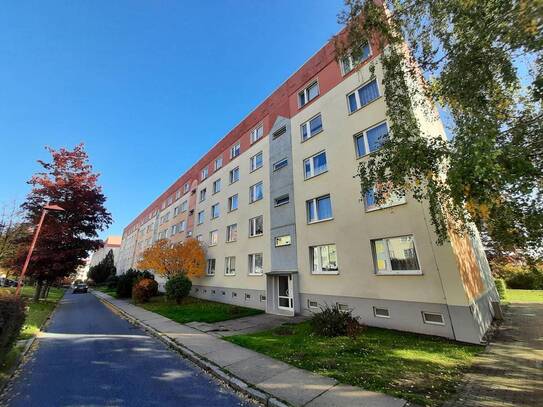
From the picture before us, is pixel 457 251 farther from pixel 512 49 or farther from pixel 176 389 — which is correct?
pixel 176 389

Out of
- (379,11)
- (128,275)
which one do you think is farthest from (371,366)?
(128,275)

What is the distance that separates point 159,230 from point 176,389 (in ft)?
130

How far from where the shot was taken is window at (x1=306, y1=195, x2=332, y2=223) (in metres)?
14.2

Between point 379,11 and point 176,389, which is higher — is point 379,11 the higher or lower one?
the higher one

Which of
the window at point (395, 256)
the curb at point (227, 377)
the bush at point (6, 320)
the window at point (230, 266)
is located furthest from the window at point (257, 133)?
the bush at point (6, 320)

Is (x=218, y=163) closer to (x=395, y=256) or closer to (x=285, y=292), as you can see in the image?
(x=285, y=292)

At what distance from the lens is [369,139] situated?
12.8 meters

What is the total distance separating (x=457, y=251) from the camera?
388 inches

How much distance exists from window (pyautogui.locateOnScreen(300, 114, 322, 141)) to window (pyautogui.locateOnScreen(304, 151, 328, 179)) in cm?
147

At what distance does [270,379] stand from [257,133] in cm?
1903

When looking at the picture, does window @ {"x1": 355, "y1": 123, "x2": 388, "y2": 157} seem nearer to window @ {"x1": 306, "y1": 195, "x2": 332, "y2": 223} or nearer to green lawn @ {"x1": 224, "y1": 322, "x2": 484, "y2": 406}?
window @ {"x1": 306, "y1": 195, "x2": 332, "y2": 223}

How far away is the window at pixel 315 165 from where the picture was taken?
15.1 metres

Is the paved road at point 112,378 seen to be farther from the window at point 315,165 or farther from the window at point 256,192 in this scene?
the window at point 256,192

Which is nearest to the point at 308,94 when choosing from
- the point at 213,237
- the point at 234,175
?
the point at 234,175
